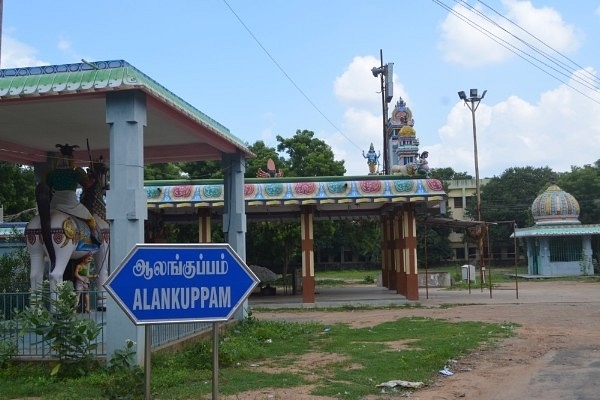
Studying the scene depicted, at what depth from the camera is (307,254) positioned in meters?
22.4

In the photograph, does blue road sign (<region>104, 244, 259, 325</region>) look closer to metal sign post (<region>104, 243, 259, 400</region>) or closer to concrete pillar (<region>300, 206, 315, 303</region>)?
metal sign post (<region>104, 243, 259, 400</region>)

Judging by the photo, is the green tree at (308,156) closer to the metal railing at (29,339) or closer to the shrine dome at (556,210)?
the shrine dome at (556,210)

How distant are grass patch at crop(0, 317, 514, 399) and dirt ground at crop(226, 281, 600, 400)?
312 millimetres

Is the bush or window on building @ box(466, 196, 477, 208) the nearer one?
the bush

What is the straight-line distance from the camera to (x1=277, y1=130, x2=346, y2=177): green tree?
36438 mm

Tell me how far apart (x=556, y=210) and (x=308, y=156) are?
16674mm

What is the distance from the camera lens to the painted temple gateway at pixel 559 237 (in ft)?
131

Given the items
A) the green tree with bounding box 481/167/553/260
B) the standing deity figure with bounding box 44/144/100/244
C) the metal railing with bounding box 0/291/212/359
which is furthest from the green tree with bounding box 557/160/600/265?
the metal railing with bounding box 0/291/212/359

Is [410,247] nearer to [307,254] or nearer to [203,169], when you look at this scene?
[307,254]

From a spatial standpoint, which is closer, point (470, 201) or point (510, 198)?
point (510, 198)

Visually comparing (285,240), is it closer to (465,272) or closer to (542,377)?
(465,272)

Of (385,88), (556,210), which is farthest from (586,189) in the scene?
(385,88)

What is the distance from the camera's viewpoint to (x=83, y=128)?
40.5 ft

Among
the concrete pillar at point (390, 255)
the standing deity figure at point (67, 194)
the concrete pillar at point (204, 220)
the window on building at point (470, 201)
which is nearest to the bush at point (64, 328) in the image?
the standing deity figure at point (67, 194)
